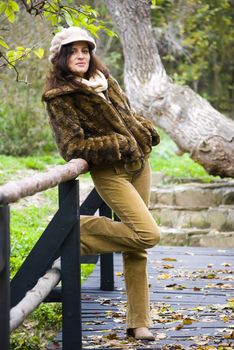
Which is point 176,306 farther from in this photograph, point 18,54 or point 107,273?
point 18,54

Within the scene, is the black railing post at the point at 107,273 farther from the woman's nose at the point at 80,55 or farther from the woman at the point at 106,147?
the woman's nose at the point at 80,55

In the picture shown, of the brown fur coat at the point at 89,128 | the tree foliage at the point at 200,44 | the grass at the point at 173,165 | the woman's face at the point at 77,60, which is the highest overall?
the tree foliage at the point at 200,44

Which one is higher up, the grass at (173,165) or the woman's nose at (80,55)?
the woman's nose at (80,55)

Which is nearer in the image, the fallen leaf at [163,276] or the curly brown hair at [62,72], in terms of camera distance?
the curly brown hair at [62,72]

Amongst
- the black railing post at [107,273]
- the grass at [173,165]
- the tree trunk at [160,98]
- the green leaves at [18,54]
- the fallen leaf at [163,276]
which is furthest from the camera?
the grass at [173,165]

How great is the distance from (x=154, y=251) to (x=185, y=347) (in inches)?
140

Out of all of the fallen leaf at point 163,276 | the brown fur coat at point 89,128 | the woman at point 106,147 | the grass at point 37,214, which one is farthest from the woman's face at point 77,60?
the fallen leaf at point 163,276

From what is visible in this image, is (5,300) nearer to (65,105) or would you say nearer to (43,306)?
(65,105)

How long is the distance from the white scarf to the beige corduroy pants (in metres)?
0.45

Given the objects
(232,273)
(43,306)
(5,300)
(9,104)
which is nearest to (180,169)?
(9,104)

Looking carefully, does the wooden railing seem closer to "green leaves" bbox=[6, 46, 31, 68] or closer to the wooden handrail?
the wooden handrail

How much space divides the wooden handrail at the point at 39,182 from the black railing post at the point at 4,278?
0.07 meters

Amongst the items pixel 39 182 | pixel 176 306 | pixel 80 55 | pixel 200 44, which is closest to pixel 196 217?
pixel 176 306

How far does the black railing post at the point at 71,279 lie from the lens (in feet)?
13.8
